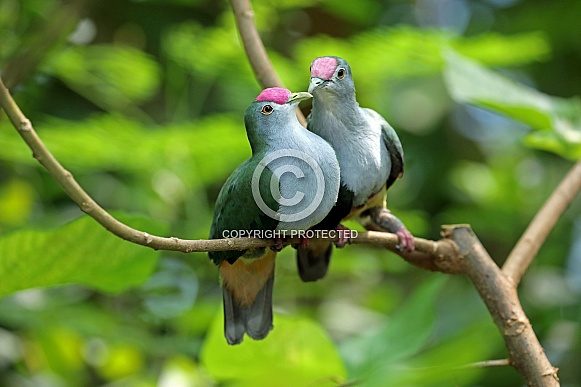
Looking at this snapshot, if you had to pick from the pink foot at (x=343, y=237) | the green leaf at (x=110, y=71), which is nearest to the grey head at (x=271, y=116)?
the pink foot at (x=343, y=237)

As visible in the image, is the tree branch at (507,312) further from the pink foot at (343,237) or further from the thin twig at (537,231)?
the pink foot at (343,237)

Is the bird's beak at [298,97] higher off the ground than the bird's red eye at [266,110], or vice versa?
the bird's beak at [298,97]

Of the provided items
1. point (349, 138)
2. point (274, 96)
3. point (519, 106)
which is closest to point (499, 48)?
point (519, 106)

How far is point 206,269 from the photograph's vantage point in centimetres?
157

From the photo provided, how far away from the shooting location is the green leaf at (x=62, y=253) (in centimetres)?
80

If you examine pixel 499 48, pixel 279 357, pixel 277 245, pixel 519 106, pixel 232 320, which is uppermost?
pixel 499 48

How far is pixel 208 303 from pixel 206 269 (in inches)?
2.9

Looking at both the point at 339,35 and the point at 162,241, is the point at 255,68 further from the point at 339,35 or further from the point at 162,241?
the point at 339,35

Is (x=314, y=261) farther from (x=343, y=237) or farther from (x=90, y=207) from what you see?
(x=90, y=207)

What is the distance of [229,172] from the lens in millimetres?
1728

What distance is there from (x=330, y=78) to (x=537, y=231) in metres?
0.42

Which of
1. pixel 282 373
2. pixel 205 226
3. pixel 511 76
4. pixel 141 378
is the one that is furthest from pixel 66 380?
pixel 511 76

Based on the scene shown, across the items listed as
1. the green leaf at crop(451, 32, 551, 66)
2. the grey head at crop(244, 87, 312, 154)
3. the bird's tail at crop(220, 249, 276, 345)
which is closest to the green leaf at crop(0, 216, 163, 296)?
the bird's tail at crop(220, 249, 276, 345)

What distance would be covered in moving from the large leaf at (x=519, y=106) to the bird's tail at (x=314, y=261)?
343mm
